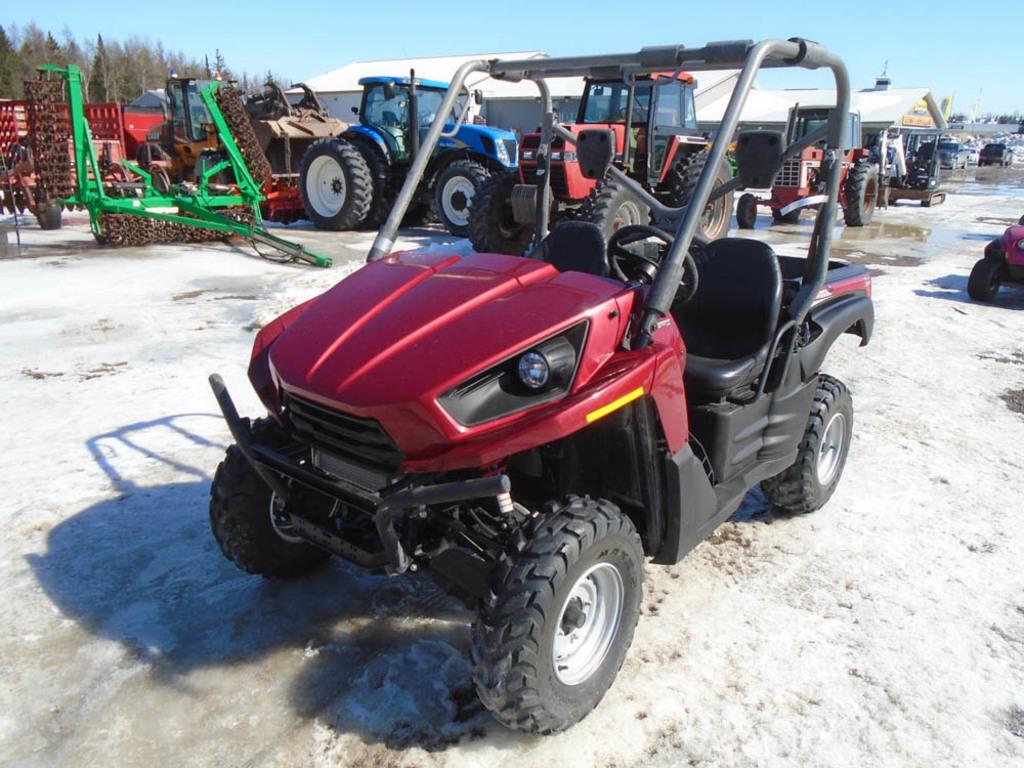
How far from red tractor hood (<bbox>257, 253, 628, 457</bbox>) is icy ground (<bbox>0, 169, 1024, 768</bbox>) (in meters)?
0.88

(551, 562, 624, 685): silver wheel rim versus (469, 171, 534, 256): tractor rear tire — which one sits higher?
(469, 171, 534, 256): tractor rear tire

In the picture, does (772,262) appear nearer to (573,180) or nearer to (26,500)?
(26,500)

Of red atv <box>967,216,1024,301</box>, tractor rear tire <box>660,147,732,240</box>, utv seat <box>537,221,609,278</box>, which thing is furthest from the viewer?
tractor rear tire <box>660,147,732,240</box>

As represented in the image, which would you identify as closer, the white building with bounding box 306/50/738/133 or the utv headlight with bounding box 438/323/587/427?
the utv headlight with bounding box 438/323/587/427

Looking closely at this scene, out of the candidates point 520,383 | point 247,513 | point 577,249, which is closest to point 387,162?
point 577,249

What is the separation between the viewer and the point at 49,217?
1075 centimetres

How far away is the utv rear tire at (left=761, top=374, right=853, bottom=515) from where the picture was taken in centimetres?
321

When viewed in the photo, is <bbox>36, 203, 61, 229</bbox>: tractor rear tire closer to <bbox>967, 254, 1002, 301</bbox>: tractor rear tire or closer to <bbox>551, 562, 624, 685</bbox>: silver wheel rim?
<bbox>551, 562, 624, 685</bbox>: silver wheel rim

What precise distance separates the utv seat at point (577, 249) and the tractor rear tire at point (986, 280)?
6390 millimetres

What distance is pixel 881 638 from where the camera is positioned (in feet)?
8.42

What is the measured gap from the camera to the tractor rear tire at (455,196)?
34.9 feet

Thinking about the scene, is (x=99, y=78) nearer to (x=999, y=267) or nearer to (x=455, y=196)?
(x=455, y=196)

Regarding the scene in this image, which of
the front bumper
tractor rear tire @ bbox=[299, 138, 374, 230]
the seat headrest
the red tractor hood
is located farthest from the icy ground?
tractor rear tire @ bbox=[299, 138, 374, 230]

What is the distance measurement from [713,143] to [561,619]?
142 cm
